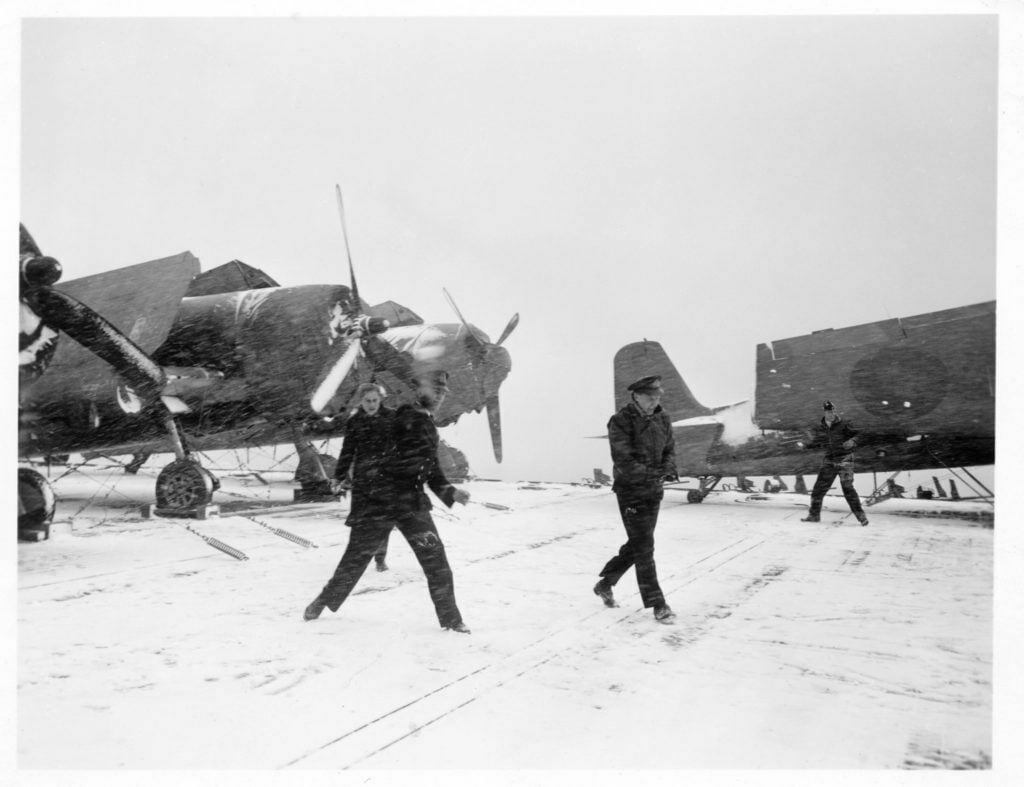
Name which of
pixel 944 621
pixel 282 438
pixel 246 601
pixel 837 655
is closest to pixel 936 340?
pixel 944 621

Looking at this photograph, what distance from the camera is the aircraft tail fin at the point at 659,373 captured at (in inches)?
552

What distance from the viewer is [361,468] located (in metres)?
3.76

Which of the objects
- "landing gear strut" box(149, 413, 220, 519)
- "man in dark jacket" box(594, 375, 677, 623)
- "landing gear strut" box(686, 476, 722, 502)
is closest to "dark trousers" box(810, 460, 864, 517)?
"landing gear strut" box(686, 476, 722, 502)

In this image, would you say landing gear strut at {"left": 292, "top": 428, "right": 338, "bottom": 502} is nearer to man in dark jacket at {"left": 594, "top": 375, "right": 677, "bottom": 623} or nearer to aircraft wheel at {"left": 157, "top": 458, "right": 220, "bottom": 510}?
aircraft wheel at {"left": 157, "top": 458, "right": 220, "bottom": 510}

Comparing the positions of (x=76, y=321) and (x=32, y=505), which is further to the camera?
(x=32, y=505)

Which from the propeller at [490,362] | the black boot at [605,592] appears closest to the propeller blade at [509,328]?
the propeller at [490,362]

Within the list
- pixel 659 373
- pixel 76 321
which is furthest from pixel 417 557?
pixel 659 373

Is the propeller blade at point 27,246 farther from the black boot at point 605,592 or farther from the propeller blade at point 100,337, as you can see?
the black boot at point 605,592

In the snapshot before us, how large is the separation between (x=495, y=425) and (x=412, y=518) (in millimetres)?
9099

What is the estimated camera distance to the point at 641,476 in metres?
3.95

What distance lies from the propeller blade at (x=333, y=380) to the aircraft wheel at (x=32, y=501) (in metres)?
3.48

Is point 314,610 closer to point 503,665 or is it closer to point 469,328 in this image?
point 503,665

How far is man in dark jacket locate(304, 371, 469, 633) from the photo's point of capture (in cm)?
360

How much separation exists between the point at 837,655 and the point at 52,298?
21.1 ft
